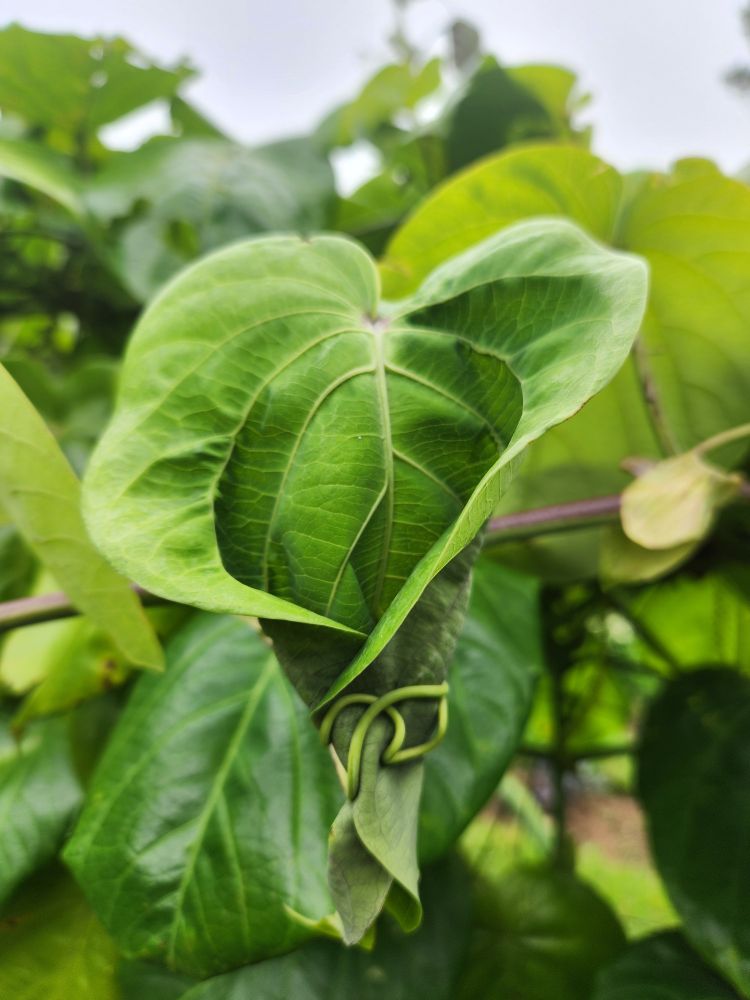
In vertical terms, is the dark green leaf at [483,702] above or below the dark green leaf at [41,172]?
below

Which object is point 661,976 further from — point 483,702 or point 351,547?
point 351,547

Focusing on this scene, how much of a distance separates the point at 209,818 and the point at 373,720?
0.11 m

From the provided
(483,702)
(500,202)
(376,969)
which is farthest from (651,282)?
(376,969)

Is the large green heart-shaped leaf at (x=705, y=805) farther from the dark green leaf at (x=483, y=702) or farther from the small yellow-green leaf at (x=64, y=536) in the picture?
the small yellow-green leaf at (x=64, y=536)

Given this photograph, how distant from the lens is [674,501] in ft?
0.74

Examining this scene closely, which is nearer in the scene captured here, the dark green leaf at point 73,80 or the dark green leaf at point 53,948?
the dark green leaf at point 53,948

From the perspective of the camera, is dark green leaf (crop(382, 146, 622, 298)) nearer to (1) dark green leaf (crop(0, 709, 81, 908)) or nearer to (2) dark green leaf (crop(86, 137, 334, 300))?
(2) dark green leaf (crop(86, 137, 334, 300))

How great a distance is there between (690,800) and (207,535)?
10.2 inches

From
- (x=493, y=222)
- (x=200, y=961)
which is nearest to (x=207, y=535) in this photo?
(x=200, y=961)

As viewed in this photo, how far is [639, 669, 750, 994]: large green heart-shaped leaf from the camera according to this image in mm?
267

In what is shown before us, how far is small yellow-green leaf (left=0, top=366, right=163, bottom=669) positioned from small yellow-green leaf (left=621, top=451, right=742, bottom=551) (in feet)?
0.47

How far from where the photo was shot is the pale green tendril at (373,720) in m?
0.14

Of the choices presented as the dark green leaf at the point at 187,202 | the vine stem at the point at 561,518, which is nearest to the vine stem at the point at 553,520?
the vine stem at the point at 561,518

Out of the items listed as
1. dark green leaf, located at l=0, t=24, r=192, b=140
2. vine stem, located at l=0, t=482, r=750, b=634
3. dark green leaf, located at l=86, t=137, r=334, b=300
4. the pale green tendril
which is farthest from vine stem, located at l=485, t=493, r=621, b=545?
dark green leaf, located at l=0, t=24, r=192, b=140
